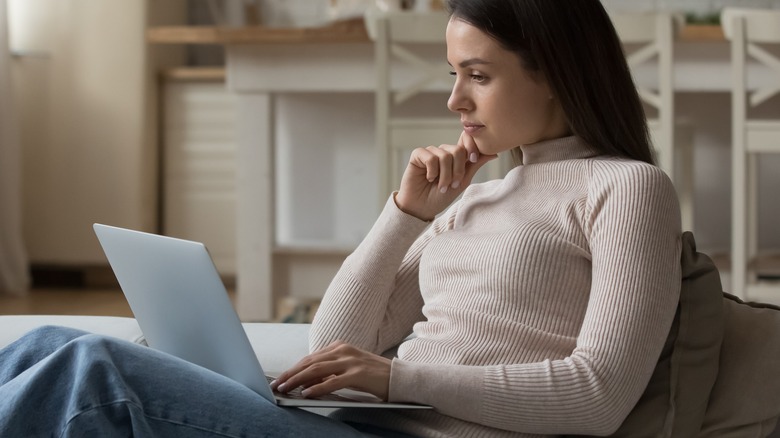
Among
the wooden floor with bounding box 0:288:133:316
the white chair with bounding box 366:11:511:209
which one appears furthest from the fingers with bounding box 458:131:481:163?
the wooden floor with bounding box 0:288:133:316

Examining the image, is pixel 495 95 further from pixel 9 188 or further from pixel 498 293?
pixel 9 188

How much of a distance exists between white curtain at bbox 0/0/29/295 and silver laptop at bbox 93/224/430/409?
10.2ft

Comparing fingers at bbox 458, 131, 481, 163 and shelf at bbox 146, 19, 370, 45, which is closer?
fingers at bbox 458, 131, 481, 163

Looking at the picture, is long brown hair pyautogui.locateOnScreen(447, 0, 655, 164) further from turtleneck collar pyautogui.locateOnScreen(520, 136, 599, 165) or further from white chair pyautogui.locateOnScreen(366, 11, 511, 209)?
white chair pyautogui.locateOnScreen(366, 11, 511, 209)

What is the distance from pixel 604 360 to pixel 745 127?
2.16 m

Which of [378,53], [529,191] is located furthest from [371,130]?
[529,191]

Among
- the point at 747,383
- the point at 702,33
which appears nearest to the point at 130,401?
the point at 747,383

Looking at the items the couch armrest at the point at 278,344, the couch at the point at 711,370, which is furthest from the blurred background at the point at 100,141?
the couch at the point at 711,370

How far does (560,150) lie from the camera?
49.6 inches

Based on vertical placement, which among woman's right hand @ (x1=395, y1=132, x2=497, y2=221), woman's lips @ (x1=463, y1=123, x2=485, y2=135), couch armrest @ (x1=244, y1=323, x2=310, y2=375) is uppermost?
woman's lips @ (x1=463, y1=123, x2=485, y2=135)

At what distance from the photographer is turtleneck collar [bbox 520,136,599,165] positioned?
4.10 ft

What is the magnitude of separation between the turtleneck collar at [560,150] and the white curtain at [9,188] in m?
3.26

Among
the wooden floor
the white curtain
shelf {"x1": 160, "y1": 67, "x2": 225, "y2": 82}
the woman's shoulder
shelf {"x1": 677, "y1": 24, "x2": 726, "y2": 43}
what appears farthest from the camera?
shelf {"x1": 160, "y1": 67, "x2": 225, "y2": 82}

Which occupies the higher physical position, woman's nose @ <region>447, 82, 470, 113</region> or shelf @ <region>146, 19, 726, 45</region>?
shelf @ <region>146, 19, 726, 45</region>
